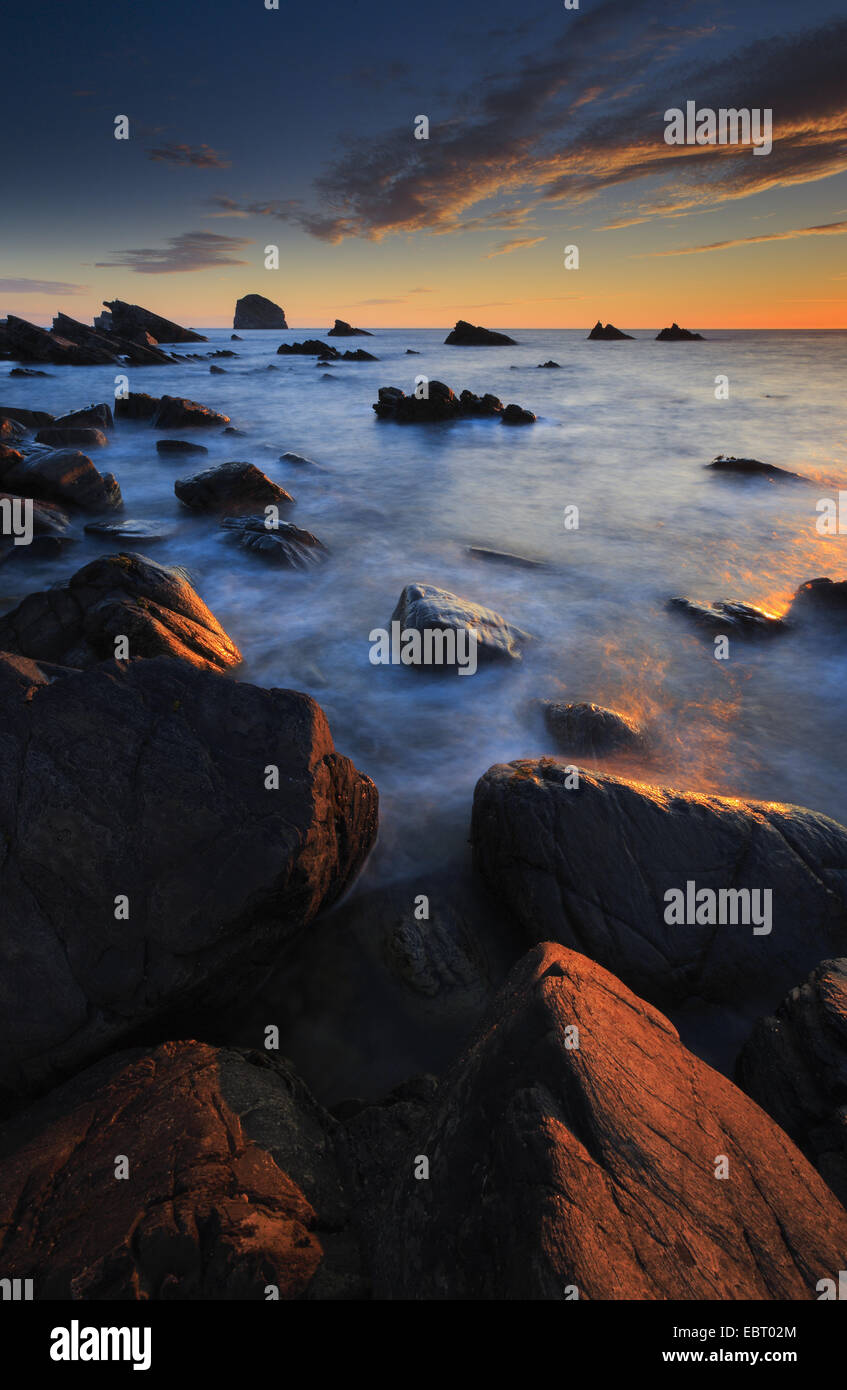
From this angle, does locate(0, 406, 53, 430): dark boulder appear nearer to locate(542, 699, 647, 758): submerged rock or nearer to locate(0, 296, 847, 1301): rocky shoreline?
locate(0, 296, 847, 1301): rocky shoreline

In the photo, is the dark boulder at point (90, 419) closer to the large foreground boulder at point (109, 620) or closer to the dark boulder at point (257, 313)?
the large foreground boulder at point (109, 620)

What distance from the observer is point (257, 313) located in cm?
15475

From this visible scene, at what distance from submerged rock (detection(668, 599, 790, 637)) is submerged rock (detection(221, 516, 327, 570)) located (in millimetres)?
7175

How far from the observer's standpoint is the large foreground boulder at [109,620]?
6.83 meters

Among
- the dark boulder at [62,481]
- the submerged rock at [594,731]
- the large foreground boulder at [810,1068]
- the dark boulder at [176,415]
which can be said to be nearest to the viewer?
the large foreground boulder at [810,1068]

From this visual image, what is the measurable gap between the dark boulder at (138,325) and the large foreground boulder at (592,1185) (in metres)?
78.8

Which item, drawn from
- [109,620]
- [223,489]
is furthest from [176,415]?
[109,620]

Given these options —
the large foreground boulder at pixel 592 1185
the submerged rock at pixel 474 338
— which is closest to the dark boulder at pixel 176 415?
the large foreground boulder at pixel 592 1185

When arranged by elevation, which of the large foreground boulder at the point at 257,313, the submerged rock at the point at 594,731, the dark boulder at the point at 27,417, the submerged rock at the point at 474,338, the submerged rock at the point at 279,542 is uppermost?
the large foreground boulder at the point at 257,313

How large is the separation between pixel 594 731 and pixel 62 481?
512 inches

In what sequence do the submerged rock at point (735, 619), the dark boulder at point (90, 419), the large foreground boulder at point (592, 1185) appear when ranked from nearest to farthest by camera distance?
the large foreground boulder at point (592, 1185), the submerged rock at point (735, 619), the dark boulder at point (90, 419)

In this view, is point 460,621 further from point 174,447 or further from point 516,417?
point 516,417
